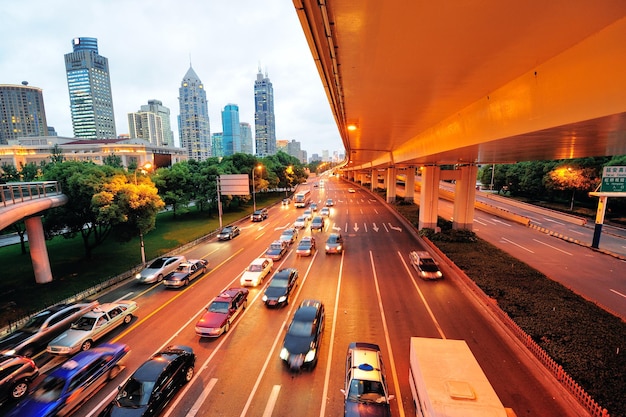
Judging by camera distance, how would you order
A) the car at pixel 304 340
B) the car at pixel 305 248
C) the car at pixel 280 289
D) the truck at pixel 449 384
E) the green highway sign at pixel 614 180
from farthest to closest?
the car at pixel 305 248 < the green highway sign at pixel 614 180 < the car at pixel 280 289 < the car at pixel 304 340 < the truck at pixel 449 384

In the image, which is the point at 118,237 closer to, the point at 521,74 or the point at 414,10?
the point at 414,10

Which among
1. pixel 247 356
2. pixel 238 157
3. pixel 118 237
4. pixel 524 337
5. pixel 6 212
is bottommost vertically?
pixel 247 356

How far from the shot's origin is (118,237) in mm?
22266

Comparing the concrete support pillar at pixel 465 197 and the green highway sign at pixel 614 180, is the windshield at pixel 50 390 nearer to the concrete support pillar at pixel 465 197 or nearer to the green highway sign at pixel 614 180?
the concrete support pillar at pixel 465 197

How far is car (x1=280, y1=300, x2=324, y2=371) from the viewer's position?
37.7 feet

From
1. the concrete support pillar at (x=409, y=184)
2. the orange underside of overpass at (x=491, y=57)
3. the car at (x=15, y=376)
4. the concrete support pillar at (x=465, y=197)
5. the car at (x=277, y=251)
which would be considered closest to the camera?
the orange underside of overpass at (x=491, y=57)

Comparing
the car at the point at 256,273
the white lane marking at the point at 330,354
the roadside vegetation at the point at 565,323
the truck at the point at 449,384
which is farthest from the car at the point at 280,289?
the roadside vegetation at the point at 565,323

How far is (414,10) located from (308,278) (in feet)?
59.1

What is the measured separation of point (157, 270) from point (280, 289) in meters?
10.4

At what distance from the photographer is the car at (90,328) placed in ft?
41.8

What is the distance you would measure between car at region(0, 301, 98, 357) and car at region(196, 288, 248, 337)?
6904 millimetres

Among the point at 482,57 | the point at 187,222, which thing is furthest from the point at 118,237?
the point at 482,57

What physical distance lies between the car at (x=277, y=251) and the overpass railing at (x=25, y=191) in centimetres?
1670

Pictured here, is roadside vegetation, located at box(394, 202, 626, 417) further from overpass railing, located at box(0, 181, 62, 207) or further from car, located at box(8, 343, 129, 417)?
overpass railing, located at box(0, 181, 62, 207)
